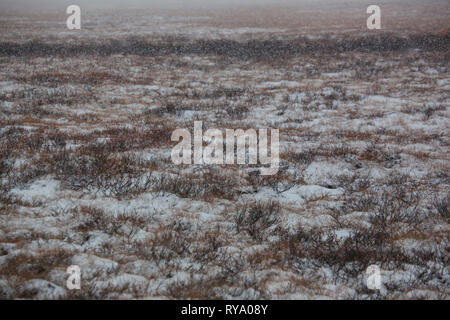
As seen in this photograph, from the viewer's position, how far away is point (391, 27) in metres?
31.4

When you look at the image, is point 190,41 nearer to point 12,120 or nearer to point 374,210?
point 12,120

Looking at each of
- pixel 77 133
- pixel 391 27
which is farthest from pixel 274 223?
pixel 391 27

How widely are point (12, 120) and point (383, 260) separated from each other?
10189 mm

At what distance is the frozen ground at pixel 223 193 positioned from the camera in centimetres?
459

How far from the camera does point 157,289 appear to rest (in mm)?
4328

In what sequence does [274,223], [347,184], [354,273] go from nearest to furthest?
[354,273]
[274,223]
[347,184]

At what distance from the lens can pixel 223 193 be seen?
22.3 feet

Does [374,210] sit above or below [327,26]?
below

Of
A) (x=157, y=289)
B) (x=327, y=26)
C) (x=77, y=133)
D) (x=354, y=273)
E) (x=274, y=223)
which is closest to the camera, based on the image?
(x=157, y=289)

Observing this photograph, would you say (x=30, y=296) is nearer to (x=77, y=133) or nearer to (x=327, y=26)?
(x=77, y=133)

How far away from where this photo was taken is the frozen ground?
15.0ft

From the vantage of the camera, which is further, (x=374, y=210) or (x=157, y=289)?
(x=374, y=210)
